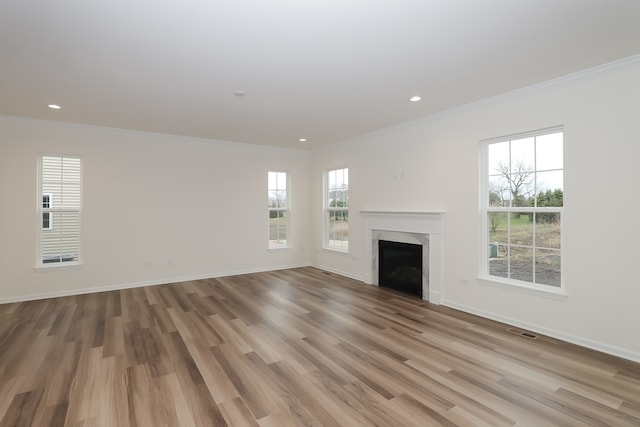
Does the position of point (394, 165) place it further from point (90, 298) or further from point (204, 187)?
point (90, 298)

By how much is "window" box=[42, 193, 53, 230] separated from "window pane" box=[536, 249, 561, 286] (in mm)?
7078

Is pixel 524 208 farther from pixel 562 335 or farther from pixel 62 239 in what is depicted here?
pixel 62 239

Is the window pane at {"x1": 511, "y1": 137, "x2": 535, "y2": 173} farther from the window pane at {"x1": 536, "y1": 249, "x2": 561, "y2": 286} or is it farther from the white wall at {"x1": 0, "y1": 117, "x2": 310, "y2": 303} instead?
the white wall at {"x1": 0, "y1": 117, "x2": 310, "y2": 303}

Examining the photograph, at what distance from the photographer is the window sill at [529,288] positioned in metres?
3.31

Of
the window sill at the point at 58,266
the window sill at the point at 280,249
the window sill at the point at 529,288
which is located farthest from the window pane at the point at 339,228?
the window sill at the point at 58,266

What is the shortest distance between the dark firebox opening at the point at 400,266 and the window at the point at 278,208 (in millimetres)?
2564

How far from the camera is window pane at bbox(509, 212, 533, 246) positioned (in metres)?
3.65

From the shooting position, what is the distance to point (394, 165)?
5.26 meters

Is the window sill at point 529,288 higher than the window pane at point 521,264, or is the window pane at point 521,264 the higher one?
the window pane at point 521,264

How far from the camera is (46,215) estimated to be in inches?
195

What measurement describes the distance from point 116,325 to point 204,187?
3.11 meters

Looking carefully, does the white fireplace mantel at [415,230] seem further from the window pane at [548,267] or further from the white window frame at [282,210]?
the white window frame at [282,210]

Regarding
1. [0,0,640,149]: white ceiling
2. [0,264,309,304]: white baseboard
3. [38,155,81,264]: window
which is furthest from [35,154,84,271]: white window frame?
[0,0,640,149]: white ceiling

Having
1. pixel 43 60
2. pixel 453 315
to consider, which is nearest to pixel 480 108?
pixel 453 315
